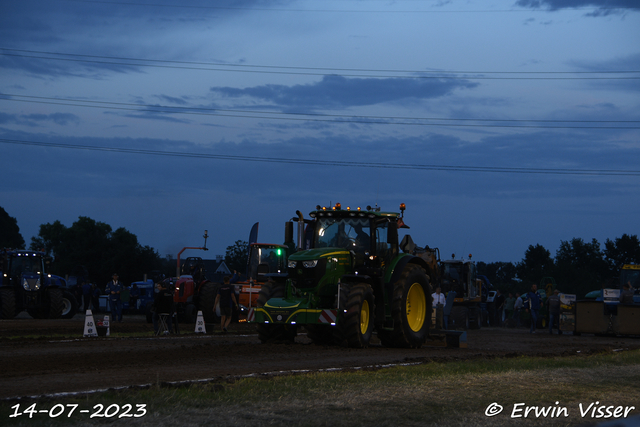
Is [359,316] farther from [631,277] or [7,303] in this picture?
[631,277]

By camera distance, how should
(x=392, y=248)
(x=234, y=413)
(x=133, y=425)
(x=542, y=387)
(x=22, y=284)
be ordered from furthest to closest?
(x=22, y=284)
(x=392, y=248)
(x=542, y=387)
(x=234, y=413)
(x=133, y=425)

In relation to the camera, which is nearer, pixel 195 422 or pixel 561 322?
pixel 195 422

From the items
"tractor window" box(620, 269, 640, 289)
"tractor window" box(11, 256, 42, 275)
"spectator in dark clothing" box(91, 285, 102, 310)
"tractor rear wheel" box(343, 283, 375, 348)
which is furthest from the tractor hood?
"spectator in dark clothing" box(91, 285, 102, 310)

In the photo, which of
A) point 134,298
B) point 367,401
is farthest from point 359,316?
point 134,298

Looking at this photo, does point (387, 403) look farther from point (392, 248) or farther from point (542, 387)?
point (392, 248)

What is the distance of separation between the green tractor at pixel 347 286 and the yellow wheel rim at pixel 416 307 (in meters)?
0.02

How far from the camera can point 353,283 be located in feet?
54.7

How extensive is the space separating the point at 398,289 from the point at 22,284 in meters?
20.4

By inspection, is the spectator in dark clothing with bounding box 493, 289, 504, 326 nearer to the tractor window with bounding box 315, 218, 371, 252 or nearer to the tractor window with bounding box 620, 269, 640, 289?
the tractor window with bounding box 620, 269, 640, 289

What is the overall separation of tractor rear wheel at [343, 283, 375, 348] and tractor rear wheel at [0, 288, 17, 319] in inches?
764

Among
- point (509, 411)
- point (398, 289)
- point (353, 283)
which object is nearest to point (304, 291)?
point (353, 283)

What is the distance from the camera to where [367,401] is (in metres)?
8.53

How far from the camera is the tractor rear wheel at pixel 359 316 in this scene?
15711 mm

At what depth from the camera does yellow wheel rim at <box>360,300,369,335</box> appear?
1629 cm
